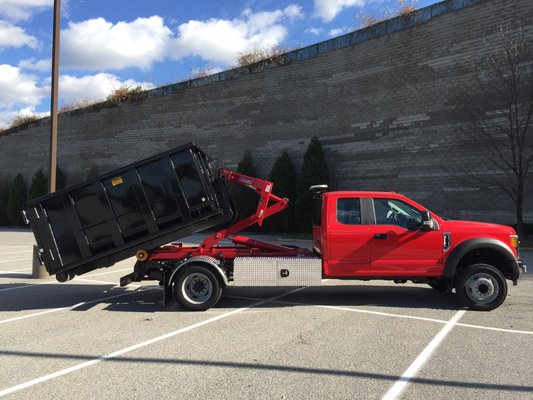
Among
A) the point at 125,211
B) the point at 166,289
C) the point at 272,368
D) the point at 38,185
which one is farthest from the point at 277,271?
the point at 38,185

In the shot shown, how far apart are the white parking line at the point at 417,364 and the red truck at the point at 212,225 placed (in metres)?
1.16

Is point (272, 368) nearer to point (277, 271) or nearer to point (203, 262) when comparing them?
point (277, 271)

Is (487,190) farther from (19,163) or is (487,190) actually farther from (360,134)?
(19,163)

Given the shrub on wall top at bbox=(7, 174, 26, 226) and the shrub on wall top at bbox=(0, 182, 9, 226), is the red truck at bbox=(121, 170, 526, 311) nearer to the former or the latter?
the shrub on wall top at bbox=(7, 174, 26, 226)

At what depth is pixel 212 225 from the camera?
7.80 metres

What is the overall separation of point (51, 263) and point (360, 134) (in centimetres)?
1659

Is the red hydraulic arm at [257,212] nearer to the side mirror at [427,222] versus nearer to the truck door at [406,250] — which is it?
the truck door at [406,250]

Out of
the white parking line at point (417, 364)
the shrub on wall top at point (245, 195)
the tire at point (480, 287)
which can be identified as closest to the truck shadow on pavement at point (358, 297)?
the tire at point (480, 287)

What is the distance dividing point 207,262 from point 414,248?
330 centimetres

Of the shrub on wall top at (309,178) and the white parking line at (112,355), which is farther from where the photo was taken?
the shrub on wall top at (309,178)

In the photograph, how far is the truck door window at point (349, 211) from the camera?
302 inches

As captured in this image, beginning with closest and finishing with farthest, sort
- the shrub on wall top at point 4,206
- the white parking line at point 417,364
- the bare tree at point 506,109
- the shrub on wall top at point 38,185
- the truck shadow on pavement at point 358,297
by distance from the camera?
1. the white parking line at point 417,364
2. the truck shadow on pavement at point 358,297
3. the bare tree at point 506,109
4. the shrub on wall top at point 38,185
5. the shrub on wall top at point 4,206

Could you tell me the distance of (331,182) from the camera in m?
22.8

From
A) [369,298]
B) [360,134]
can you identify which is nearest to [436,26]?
[360,134]
